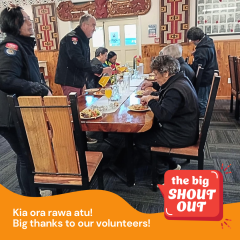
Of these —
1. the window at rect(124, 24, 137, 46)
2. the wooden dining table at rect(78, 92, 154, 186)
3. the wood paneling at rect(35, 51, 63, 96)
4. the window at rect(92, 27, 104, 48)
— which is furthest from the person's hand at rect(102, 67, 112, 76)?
the wood paneling at rect(35, 51, 63, 96)

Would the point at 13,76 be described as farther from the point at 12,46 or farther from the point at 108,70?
the point at 108,70

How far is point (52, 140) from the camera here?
128cm

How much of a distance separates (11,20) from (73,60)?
109cm

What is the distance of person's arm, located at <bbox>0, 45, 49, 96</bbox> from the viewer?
144cm

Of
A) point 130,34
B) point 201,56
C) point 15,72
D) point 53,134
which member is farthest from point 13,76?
point 130,34

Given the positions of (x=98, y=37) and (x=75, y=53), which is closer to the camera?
(x=75, y=53)

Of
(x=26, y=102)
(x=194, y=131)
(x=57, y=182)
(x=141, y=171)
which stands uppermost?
(x=26, y=102)

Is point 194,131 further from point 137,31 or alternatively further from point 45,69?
point 45,69

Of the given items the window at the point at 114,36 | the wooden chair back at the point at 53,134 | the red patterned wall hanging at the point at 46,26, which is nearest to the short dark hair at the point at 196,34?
the window at the point at 114,36

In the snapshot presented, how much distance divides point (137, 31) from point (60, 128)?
4311 mm

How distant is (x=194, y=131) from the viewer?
1.74m

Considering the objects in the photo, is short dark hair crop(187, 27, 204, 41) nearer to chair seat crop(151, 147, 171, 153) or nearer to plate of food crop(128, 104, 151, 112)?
plate of food crop(128, 104, 151, 112)

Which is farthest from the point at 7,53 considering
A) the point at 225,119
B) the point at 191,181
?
the point at 225,119

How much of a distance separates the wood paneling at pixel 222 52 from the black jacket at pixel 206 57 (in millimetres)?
1274
